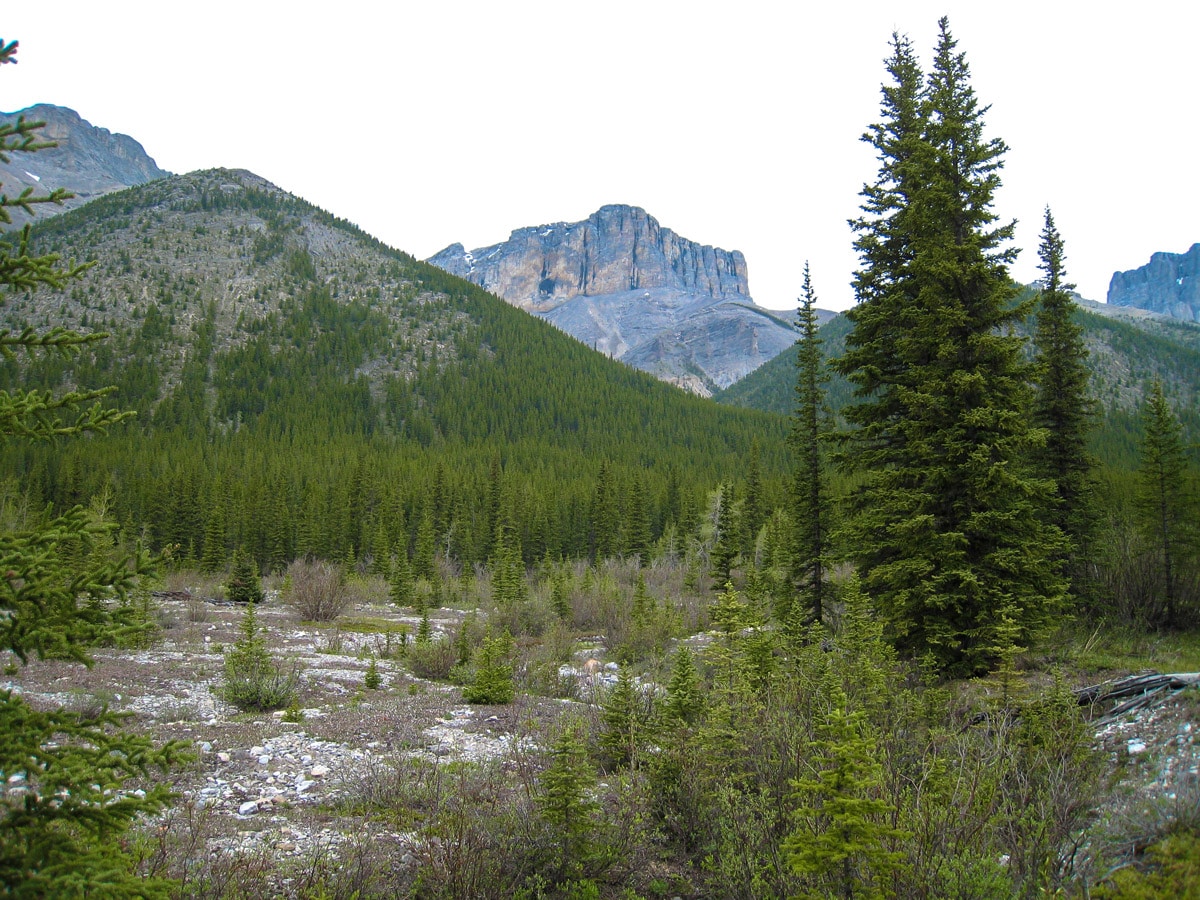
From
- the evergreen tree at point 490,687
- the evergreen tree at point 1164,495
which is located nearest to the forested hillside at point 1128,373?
the evergreen tree at point 1164,495

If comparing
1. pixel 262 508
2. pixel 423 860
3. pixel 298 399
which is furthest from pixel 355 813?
pixel 298 399

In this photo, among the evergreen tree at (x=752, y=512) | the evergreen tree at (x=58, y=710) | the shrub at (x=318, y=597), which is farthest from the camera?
the evergreen tree at (x=752, y=512)

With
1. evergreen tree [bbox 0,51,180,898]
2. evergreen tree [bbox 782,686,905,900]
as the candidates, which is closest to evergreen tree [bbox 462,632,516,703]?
evergreen tree [bbox 782,686,905,900]

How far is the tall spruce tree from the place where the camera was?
11.6m

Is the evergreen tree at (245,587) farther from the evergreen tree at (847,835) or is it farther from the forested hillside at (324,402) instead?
the evergreen tree at (847,835)

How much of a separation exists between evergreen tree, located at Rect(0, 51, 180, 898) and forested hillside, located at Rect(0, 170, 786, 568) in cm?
5246

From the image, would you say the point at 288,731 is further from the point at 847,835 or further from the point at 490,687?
the point at 847,835

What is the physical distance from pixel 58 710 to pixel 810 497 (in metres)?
17.2

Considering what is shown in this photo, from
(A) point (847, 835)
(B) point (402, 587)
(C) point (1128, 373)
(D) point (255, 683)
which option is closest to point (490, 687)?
(D) point (255, 683)

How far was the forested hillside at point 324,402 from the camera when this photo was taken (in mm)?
66000

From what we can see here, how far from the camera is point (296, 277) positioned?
479 feet

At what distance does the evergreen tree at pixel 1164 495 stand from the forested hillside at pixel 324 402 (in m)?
44.2

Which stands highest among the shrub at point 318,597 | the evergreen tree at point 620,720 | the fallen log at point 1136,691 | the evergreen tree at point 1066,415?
the evergreen tree at point 1066,415

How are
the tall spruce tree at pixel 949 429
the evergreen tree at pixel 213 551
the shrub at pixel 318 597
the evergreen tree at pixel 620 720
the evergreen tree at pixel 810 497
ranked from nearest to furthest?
1. the evergreen tree at pixel 620 720
2. the tall spruce tree at pixel 949 429
3. the evergreen tree at pixel 810 497
4. the shrub at pixel 318 597
5. the evergreen tree at pixel 213 551
